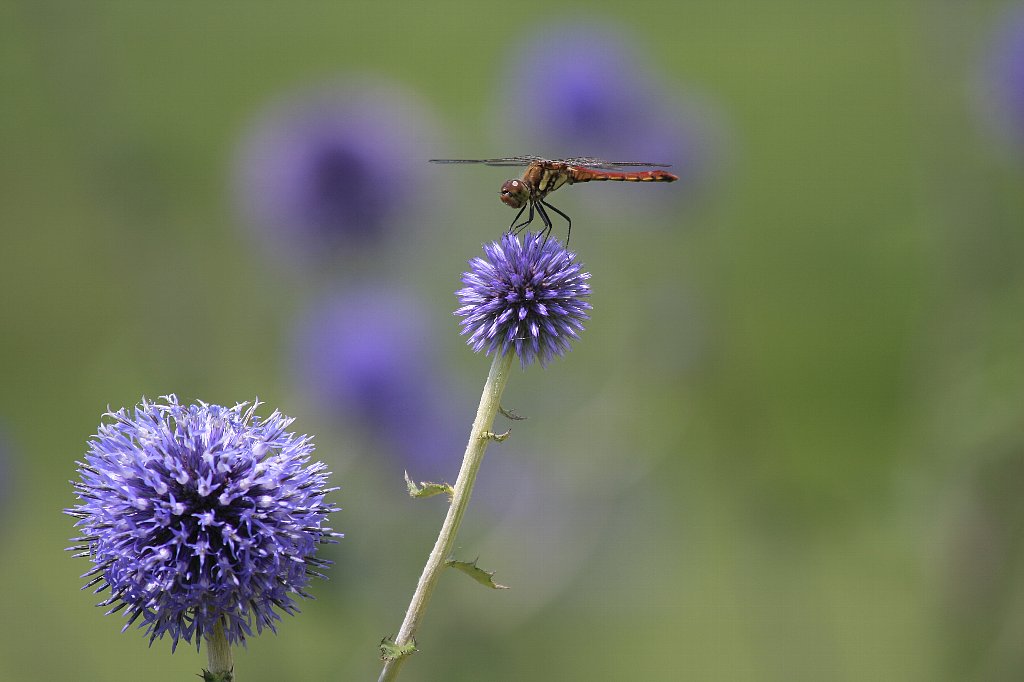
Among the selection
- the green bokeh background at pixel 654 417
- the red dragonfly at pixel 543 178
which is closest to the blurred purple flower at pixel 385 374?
the green bokeh background at pixel 654 417

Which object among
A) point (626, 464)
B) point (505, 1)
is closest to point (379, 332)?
point (626, 464)

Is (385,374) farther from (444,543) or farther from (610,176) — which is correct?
(444,543)

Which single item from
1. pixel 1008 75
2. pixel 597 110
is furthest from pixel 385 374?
pixel 1008 75

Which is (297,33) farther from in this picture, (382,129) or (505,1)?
(382,129)

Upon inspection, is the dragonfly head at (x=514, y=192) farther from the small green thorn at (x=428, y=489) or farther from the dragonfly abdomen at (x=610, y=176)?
the small green thorn at (x=428, y=489)

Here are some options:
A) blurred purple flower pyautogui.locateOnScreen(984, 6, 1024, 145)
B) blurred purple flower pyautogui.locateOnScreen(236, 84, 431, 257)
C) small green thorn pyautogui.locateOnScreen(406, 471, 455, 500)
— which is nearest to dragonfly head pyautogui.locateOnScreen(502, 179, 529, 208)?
small green thorn pyautogui.locateOnScreen(406, 471, 455, 500)

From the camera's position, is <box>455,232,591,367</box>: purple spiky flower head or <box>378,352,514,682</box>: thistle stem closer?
<box>378,352,514,682</box>: thistle stem

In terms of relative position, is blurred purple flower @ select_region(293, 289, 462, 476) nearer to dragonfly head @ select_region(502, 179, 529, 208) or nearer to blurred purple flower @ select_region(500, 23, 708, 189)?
blurred purple flower @ select_region(500, 23, 708, 189)
